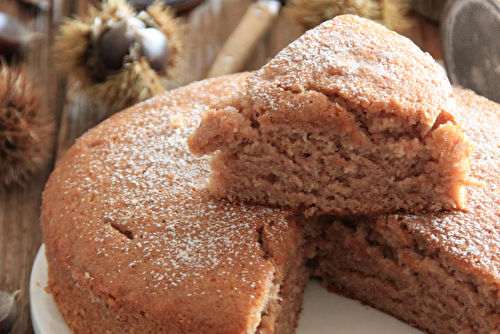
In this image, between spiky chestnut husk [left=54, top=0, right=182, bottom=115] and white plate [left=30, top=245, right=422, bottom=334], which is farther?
spiky chestnut husk [left=54, top=0, right=182, bottom=115]

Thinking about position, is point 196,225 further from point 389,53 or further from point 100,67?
point 100,67

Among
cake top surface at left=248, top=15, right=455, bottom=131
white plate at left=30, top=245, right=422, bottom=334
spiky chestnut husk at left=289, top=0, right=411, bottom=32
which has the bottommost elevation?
white plate at left=30, top=245, right=422, bottom=334

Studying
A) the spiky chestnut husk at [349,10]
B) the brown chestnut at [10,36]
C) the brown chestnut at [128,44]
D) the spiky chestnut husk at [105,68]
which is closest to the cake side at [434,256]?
the spiky chestnut husk at [349,10]

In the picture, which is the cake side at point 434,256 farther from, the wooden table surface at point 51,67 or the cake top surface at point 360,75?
the wooden table surface at point 51,67

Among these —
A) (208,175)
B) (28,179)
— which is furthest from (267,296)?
(28,179)

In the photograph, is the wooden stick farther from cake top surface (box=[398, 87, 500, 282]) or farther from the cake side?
cake top surface (box=[398, 87, 500, 282])

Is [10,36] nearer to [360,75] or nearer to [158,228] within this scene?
[158,228]

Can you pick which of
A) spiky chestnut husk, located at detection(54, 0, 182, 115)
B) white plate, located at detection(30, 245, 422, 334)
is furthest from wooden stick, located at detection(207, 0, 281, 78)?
white plate, located at detection(30, 245, 422, 334)
